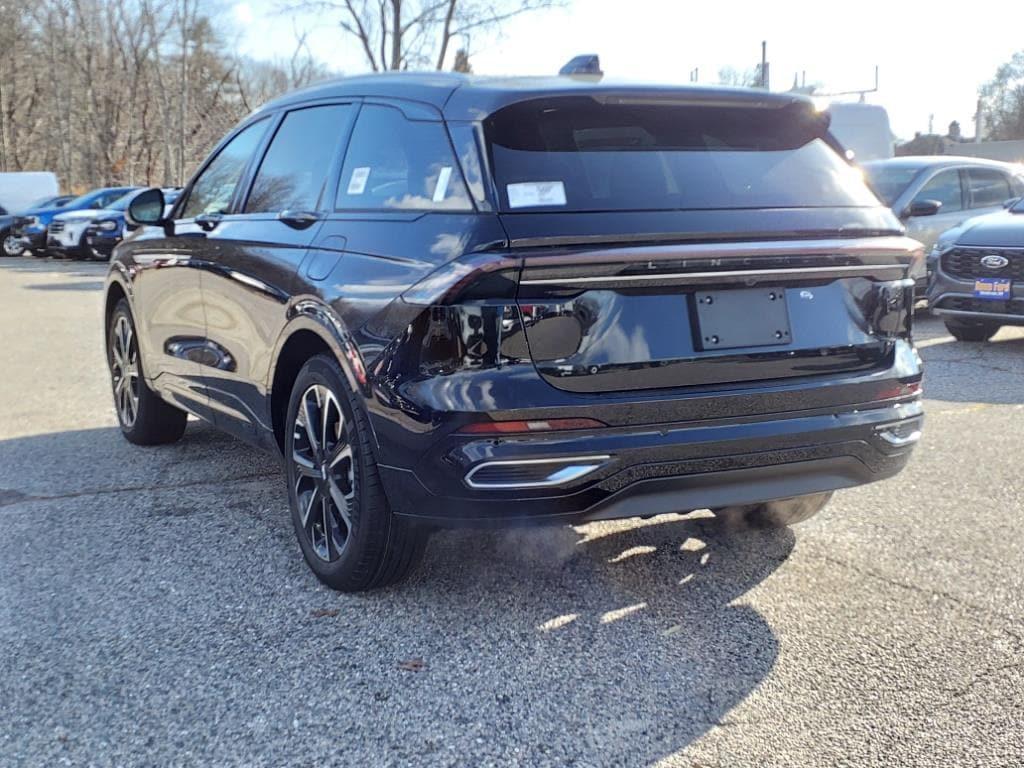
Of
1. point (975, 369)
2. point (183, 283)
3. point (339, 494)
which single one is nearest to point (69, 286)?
point (183, 283)

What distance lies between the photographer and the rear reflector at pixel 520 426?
2.89 meters

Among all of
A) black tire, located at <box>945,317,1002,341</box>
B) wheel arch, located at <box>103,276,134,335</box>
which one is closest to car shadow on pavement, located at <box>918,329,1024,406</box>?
black tire, located at <box>945,317,1002,341</box>

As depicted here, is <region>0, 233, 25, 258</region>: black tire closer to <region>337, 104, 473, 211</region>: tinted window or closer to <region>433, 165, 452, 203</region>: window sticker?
<region>337, 104, 473, 211</region>: tinted window

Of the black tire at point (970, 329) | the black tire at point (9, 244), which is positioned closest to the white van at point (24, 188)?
the black tire at point (9, 244)

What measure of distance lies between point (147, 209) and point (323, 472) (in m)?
2.27

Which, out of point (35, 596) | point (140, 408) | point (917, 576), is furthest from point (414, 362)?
point (140, 408)

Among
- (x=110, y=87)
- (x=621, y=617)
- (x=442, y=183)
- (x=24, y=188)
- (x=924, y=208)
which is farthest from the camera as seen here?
(x=110, y=87)

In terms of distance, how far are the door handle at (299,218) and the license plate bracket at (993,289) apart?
23.0 feet

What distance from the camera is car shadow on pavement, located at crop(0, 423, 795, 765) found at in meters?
2.66

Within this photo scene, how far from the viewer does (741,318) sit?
3096 mm

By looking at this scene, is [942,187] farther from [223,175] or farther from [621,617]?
[621,617]

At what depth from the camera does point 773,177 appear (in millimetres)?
3377

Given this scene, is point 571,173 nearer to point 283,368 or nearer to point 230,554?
point 283,368

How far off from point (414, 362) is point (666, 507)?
2.76 ft
